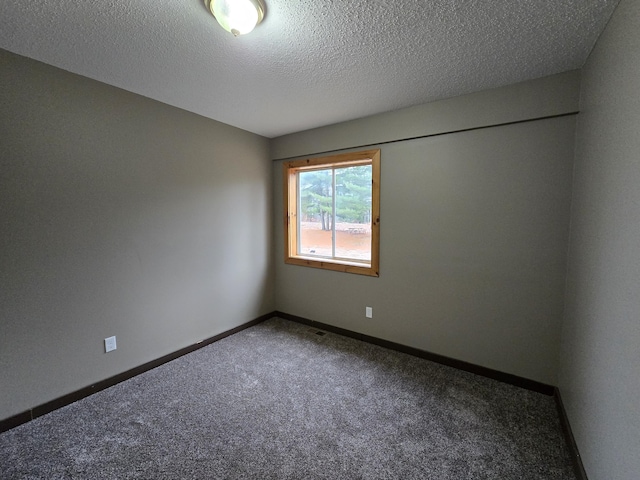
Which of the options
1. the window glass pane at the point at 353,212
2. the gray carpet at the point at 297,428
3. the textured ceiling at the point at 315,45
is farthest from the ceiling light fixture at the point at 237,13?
the gray carpet at the point at 297,428

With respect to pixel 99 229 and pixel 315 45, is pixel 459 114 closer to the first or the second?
pixel 315 45

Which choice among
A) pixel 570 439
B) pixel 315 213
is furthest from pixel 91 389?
pixel 570 439

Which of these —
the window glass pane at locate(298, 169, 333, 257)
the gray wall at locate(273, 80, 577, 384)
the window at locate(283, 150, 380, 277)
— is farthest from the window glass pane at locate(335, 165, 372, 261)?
the gray wall at locate(273, 80, 577, 384)

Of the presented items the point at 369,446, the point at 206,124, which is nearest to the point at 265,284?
the point at 206,124

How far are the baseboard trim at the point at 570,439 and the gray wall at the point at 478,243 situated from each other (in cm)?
19

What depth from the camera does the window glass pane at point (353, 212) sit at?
2.99 metres

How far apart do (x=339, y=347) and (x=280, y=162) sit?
241 centimetres

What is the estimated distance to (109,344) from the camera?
7.06ft

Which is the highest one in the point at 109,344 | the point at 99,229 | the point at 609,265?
the point at 99,229

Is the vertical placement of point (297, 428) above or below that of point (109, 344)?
below

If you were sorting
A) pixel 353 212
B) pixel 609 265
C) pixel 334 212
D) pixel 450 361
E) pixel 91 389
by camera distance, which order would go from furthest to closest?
pixel 334 212
pixel 353 212
pixel 450 361
pixel 91 389
pixel 609 265

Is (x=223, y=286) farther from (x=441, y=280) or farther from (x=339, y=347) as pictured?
(x=441, y=280)

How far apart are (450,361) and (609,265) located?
157cm

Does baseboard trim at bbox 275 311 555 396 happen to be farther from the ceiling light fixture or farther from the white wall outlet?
the ceiling light fixture
